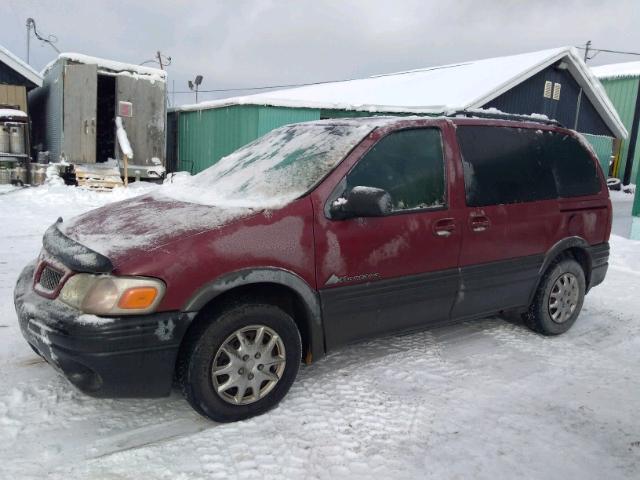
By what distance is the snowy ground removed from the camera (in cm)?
245

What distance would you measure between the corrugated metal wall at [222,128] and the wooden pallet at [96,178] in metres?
3.14

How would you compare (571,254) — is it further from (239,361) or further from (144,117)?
(144,117)

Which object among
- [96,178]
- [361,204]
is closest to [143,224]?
[361,204]

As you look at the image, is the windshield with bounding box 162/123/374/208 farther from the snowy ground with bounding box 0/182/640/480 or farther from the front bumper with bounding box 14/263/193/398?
the snowy ground with bounding box 0/182/640/480

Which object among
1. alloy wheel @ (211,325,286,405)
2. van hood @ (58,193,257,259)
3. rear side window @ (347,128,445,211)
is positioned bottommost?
alloy wheel @ (211,325,286,405)

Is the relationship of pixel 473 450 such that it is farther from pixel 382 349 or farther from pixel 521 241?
pixel 521 241

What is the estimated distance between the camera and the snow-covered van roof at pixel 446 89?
A: 14.7 metres

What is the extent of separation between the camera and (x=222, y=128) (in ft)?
48.9

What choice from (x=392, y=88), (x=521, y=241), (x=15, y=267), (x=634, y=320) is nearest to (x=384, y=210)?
(x=521, y=241)

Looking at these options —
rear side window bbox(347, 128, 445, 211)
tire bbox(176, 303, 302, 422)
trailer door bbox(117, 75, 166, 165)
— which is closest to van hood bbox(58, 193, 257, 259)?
tire bbox(176, 303, 302, 422)

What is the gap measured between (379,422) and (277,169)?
66.3 inches

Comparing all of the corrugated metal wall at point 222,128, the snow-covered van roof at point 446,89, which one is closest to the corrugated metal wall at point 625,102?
the snow-covered van roof at point 446,89

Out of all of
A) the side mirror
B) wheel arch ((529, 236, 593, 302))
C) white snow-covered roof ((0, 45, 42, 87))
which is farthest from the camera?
white snow-covered roof ((0, 45, 42, 87))

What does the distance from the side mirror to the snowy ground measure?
1.13 m
